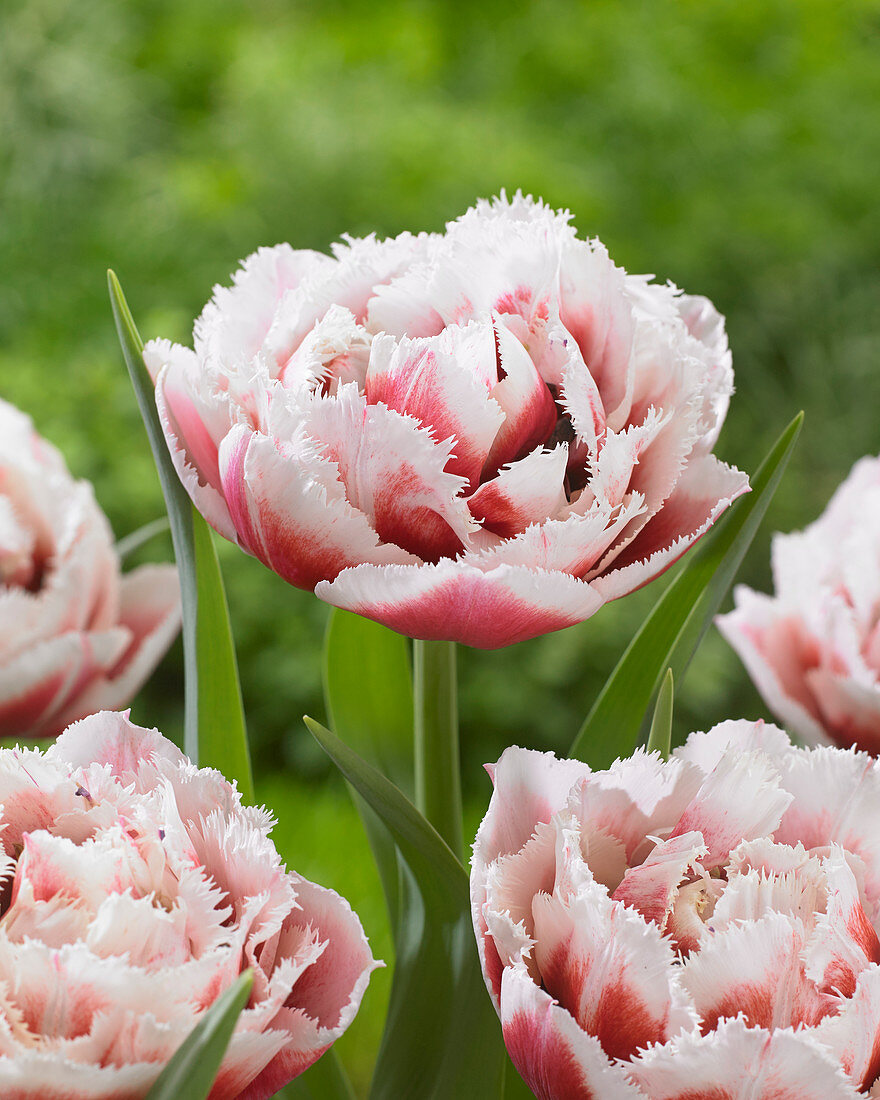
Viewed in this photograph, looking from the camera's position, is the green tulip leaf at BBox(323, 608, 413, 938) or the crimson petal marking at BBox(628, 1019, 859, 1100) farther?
the green tulip leaf at BBox(323, 608, 413, 938)

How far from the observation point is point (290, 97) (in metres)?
1.46

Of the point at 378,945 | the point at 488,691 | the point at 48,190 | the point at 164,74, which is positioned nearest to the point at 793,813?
the point at 378,945

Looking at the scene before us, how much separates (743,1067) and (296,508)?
0.10m

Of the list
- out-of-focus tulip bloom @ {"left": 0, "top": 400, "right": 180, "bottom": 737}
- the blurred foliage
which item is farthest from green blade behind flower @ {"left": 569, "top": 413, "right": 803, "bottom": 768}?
the blurred foliage

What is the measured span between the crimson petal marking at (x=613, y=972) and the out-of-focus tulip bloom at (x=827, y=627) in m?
0.14

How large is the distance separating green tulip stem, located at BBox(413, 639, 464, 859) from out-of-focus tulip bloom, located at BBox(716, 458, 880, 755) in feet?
0.33

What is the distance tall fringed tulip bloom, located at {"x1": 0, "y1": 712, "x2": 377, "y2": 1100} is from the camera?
0.53 ft

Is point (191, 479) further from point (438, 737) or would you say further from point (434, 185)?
point (434, 185)

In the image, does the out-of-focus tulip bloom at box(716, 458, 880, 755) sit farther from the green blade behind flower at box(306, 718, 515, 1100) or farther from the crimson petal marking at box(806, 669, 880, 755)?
the green blade behind flower at box(306, 718, 515, 1100)

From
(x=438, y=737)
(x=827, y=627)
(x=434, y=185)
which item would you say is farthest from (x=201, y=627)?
(x=434, y=185)

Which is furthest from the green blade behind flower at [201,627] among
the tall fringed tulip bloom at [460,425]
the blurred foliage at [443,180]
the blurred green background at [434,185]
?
the blurred foliage at [443,180]

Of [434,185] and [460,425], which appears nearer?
[460,425]

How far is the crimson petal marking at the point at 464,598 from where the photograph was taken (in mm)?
190

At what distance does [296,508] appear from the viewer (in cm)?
20
